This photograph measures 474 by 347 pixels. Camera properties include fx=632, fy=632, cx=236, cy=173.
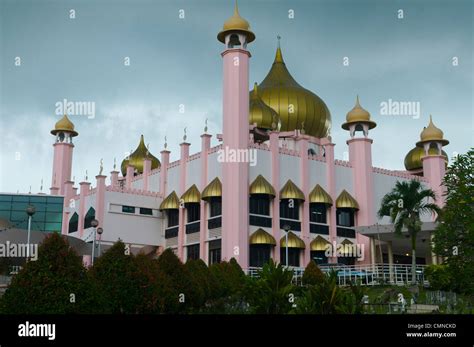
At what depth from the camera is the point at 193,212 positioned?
39250 mm

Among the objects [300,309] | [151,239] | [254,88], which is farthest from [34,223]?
[300,309]

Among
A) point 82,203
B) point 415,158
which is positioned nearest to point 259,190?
point 82,203

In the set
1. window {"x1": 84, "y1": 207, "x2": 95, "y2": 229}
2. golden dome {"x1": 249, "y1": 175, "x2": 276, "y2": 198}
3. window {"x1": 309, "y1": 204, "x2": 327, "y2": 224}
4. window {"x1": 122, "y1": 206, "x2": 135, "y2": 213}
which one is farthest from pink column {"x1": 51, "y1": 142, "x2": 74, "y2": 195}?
window {"x1": 309, "y1": 204, "x2": 327, "y2": 224}

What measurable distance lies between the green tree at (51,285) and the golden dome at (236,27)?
84.7 ft

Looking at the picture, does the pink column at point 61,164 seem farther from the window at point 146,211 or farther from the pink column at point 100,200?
the window at point 146,211

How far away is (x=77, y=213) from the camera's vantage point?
1754 inches

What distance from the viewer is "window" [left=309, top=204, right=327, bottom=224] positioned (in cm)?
3878

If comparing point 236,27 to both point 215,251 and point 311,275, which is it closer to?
point 215,251

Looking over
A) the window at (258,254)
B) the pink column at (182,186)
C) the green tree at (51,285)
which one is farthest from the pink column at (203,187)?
the green tree at (51,285)

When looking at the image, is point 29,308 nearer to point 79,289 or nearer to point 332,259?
point 79,289

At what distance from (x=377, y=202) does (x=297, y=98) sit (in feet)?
30.7

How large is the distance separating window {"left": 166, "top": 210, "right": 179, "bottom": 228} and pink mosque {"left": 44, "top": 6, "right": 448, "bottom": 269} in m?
0.13

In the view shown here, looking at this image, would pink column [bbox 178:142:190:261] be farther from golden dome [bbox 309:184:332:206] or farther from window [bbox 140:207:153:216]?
golden dome [bbox 309:184:332:206]

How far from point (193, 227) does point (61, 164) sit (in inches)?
631
